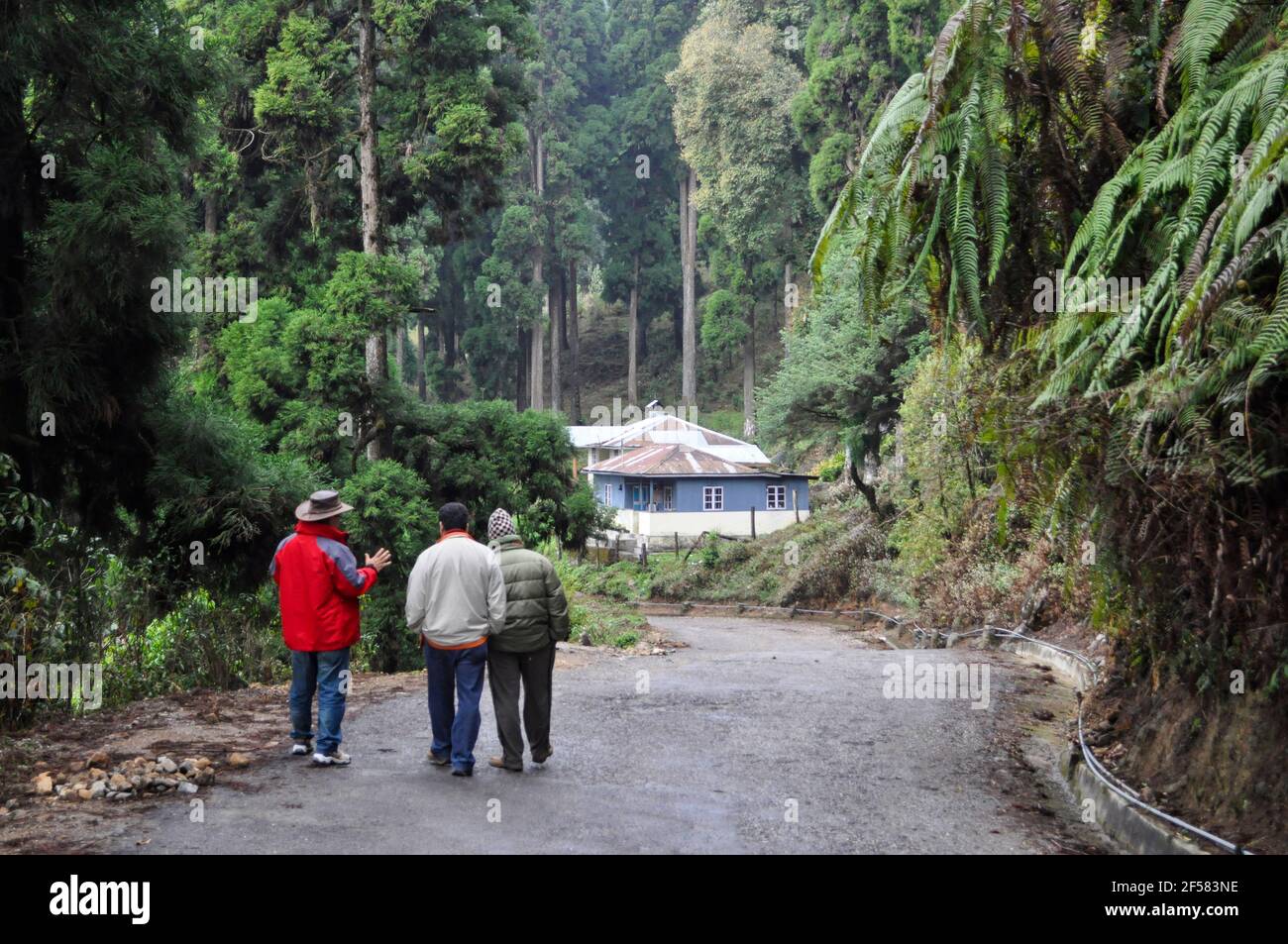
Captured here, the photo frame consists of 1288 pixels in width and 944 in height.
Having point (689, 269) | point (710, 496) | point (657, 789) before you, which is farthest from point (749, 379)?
point (657, 789)

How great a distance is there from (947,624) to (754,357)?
42817mm

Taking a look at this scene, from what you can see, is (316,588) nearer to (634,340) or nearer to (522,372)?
(634,340)

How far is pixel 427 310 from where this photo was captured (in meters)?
21.1

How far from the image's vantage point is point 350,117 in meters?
22.9

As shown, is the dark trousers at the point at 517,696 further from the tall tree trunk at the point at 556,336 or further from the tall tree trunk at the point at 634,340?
the tall tree trunk at the point at 634,340

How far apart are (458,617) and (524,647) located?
58 cm

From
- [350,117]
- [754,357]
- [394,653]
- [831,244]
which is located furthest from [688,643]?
[754,357]

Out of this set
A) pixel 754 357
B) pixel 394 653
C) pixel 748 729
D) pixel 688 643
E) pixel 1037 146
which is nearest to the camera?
pixel 1037 146

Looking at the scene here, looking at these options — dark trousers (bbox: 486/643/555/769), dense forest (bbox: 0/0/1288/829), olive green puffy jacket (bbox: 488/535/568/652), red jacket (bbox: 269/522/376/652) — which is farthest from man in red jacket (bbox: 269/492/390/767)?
dense forest (bbox: 0/0/1288/829)

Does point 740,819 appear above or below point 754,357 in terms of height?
below

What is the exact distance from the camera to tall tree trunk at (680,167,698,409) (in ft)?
200

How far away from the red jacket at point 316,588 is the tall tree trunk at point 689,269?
5045 centimetres

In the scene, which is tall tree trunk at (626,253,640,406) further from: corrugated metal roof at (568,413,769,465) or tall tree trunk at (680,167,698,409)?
corrugated metal roof at (568,413,769,465)

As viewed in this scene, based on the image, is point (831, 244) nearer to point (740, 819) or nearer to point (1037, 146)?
point (1037, 146)
